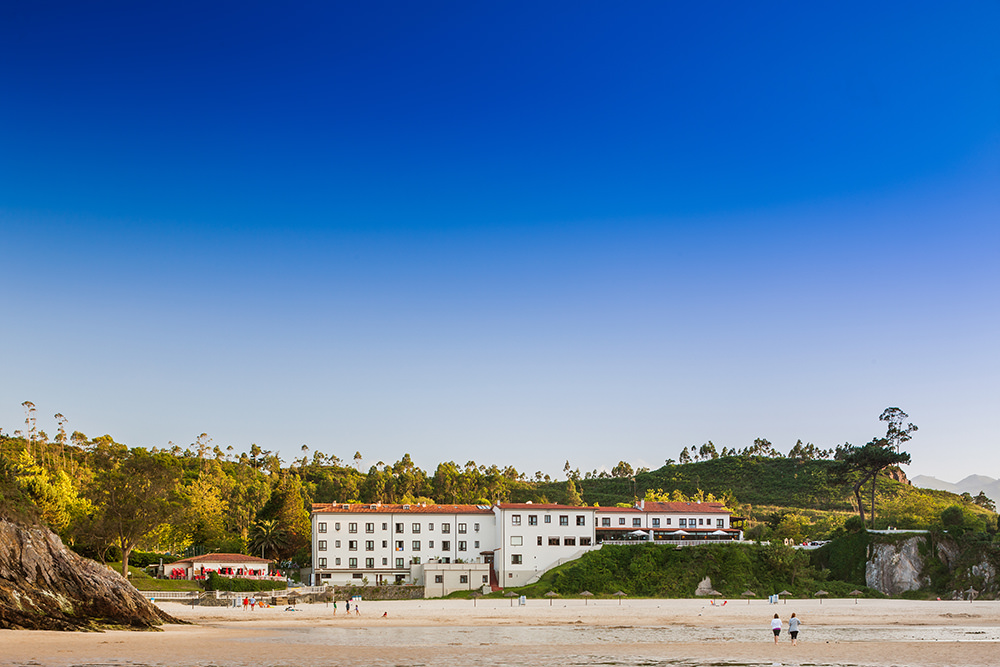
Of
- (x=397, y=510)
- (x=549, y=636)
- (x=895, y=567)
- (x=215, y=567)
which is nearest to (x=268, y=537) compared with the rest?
(x=215, y=567)

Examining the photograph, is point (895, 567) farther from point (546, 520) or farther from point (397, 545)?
point (397, 545)

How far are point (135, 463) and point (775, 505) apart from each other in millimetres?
123045

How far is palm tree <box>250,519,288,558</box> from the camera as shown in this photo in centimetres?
9069

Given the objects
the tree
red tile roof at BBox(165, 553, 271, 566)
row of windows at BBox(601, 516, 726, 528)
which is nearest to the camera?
the tree

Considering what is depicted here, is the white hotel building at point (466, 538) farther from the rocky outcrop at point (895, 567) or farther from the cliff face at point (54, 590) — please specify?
the cliff face at point (54, 590)

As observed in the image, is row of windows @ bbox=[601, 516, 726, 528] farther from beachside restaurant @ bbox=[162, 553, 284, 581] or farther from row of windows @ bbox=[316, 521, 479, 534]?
beachside restaurant @ bbox=[162, 553, 284, 581]

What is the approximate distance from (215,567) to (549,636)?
45750 millimetres

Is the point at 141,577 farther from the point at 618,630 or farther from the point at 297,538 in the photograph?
the point at 618,630

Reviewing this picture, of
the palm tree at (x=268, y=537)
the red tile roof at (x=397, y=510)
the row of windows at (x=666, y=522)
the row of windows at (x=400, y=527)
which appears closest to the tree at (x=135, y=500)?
the row of windows at (x=400, y=527)

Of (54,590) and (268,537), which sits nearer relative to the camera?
(54,590)

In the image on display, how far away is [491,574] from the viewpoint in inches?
3356

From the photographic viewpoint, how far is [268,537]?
298ft

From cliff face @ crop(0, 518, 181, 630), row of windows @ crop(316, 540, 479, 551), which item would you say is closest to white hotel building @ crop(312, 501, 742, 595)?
row of windows @ crop(316, 540, 479, 551)

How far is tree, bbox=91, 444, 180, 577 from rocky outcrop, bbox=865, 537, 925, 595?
226 feet
